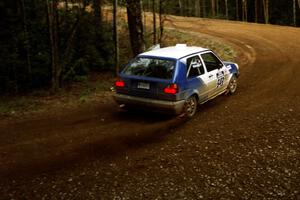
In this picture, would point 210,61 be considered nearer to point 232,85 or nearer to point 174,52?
point 174,52

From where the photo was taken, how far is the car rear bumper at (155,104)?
27.9 feet

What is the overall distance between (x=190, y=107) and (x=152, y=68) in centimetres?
133

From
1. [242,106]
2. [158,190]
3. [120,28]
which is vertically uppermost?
[120,28]

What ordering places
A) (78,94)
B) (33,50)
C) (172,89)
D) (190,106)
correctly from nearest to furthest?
(172,89) → (190,106) → (78,94) → (33,50)

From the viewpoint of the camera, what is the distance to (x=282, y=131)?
803 centimetres

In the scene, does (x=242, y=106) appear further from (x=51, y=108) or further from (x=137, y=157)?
(x=51, y=108)

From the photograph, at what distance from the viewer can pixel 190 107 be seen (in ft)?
29.7

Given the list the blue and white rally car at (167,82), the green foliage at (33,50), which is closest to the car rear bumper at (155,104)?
the blue and white rally car at (167,82)

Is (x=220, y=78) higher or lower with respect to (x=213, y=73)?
lower

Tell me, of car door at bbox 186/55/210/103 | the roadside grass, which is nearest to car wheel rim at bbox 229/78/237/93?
car door at bbox 186/55/210/103

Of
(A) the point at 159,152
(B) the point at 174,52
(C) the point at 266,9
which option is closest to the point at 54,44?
(B) the point at 174,52

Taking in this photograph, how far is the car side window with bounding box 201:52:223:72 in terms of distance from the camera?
9797 mm

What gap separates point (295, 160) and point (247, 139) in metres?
1.16

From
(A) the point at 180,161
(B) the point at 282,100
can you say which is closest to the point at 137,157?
(A) the point at 180,161
